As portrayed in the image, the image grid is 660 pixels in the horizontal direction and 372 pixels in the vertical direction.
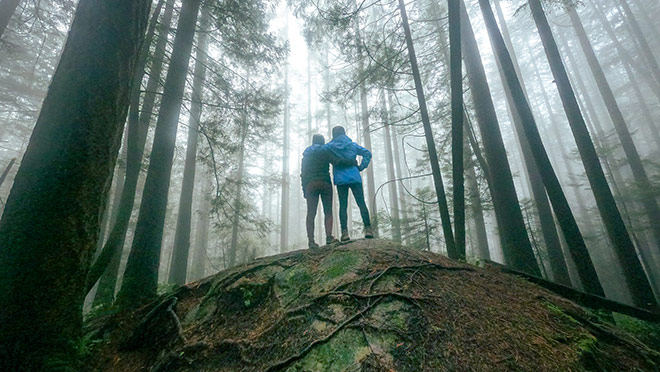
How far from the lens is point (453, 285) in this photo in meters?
2.96

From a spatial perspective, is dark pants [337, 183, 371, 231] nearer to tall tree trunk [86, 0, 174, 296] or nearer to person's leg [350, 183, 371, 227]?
person's leg [350, 183, 371, 227]

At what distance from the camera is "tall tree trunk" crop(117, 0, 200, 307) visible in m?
4.11

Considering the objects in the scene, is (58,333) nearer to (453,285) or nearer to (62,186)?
(62,186)

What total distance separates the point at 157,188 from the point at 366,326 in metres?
4.67

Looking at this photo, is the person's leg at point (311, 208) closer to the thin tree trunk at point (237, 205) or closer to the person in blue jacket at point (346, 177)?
the person in blue jacket at point (346, 177)

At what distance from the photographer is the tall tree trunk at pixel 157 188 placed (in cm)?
411

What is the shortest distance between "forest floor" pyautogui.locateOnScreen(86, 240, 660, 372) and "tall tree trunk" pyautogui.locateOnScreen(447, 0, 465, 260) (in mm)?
970

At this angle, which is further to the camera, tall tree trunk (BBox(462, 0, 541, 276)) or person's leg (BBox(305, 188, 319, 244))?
tall tree trunk (BBox(462, 0, 541, 276))

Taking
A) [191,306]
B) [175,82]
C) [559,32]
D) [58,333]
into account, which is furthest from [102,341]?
[559,32]

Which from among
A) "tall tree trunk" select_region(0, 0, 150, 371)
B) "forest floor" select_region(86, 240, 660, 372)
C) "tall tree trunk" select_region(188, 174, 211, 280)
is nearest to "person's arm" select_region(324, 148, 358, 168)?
"forest floor" select_region(86, 240, 660, 372)

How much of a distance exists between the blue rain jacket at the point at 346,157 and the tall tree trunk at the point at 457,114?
1.69 m

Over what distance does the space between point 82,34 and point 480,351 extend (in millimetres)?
4699

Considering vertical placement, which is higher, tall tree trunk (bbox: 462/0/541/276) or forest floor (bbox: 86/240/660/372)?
tall tree trunk (bbox: 462/0/541/276)

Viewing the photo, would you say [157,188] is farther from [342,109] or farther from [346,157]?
[342,109]
